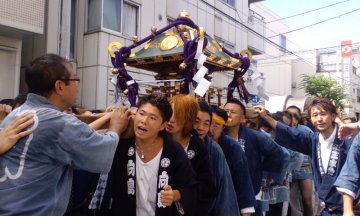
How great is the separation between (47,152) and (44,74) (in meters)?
0.40

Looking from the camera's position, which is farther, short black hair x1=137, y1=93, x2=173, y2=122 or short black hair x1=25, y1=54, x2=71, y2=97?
short black hair x1=137, y1=93, x2=173, y2=122

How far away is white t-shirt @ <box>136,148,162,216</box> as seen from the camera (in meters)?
2.16

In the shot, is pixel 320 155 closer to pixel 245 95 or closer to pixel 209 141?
pixel 209 141

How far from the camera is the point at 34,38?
8445 mm

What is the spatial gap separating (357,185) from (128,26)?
330 inches

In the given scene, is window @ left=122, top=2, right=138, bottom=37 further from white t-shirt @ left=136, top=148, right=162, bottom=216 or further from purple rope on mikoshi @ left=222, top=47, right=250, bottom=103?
white t-shirt @ left=136, top=148, right=162, bottom=216

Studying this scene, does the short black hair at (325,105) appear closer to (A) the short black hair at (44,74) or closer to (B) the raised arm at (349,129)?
(B) the raised arm at (349,129)

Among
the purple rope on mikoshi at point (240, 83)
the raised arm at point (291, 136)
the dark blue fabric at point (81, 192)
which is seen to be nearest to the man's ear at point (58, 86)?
the dark blue fabric at point (81, 192)

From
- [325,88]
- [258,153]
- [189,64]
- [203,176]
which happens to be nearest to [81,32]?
[189,64]

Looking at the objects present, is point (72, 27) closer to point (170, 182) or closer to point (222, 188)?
point (222, 188)

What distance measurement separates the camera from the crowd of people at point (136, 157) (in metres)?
1.70

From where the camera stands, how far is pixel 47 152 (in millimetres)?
1706

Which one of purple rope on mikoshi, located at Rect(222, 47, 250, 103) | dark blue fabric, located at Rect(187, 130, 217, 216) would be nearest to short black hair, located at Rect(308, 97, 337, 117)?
dark blue fabric, located at Rect(187, 130, 217, 216)

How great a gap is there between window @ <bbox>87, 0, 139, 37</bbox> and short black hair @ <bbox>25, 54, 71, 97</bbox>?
24.3ft
